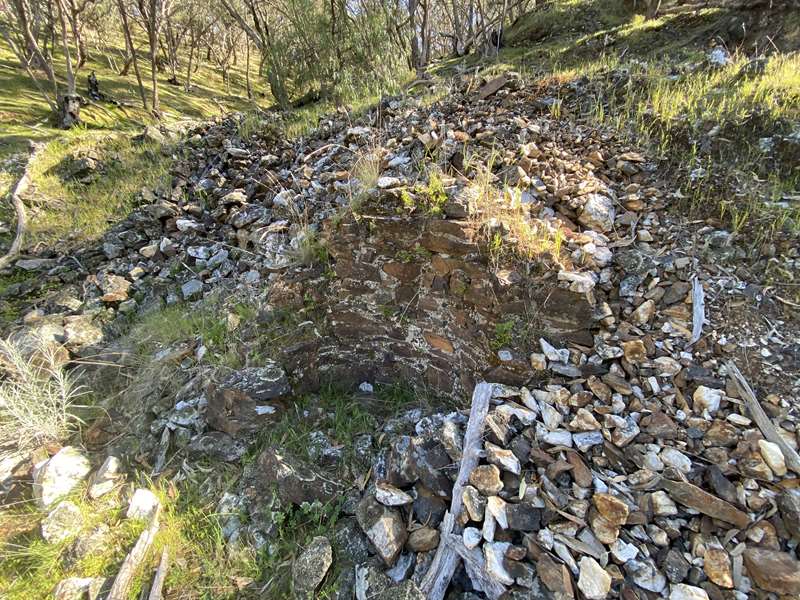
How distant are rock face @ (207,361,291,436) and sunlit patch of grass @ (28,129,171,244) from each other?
366 cm

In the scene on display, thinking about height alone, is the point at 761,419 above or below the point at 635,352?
below

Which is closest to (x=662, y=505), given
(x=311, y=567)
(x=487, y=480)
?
(x=487, y=480)

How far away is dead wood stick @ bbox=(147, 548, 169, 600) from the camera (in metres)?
2.13

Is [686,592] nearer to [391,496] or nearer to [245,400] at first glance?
[391,496]

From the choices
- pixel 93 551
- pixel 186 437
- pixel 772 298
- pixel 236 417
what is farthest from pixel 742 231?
pixel 93 551

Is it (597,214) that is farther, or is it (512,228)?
(597,214)

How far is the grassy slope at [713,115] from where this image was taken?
2496mm

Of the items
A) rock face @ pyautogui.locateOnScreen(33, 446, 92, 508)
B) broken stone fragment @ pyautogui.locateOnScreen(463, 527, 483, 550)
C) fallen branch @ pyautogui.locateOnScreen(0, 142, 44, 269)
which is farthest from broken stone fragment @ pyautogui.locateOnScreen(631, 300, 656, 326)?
fallen branch @ pyautogui.locateOnScreen(0, 142, 44, 269)

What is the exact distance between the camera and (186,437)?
2.91 m

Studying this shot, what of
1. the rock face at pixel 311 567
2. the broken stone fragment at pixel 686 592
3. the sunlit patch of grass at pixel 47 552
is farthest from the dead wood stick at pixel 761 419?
the sunlit patch of grass at pixel 47 552

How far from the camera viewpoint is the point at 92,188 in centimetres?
590

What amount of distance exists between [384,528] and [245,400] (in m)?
1.36

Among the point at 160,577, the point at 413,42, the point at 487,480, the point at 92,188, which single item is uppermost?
the point at 413,42

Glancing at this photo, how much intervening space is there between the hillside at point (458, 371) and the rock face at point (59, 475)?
0.02m
